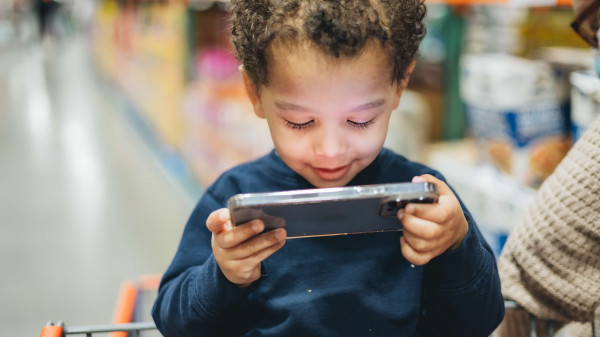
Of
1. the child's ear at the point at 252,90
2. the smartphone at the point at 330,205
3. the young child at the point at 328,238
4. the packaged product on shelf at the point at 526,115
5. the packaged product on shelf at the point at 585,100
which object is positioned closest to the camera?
the smartphone at the point at 330,205

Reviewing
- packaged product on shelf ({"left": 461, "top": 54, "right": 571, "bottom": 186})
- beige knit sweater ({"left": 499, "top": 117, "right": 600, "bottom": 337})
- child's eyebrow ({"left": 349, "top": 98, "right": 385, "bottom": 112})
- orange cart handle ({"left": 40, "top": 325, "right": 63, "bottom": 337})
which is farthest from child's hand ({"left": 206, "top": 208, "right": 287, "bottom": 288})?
packaged product on shelf ({"left": 461, "top": 54, "right": 571, "bottom": 186})

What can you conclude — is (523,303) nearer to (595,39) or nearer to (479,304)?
(479,304)

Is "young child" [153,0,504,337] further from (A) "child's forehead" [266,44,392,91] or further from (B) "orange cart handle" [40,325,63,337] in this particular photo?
(B) "orange cart handle" [40,325,63,337]

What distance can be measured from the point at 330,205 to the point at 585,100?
1.10m

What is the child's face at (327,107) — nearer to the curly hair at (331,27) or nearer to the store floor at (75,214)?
the curly hair at (331,27)

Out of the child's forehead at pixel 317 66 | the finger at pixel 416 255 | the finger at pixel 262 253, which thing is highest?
the child's forehead at pixel 317 66

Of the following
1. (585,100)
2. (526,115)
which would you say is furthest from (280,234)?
(526,115)

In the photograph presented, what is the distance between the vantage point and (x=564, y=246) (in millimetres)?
1035

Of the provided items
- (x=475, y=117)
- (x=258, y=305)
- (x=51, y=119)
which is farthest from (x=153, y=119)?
(x=258, y=305)

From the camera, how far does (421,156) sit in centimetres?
244

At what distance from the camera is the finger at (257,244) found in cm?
82

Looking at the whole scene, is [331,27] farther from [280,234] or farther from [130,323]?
[130,323]

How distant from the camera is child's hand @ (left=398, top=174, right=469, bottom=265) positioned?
2.62ft

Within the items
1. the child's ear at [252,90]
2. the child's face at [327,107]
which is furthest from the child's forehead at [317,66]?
the child's ear at [252,90]
